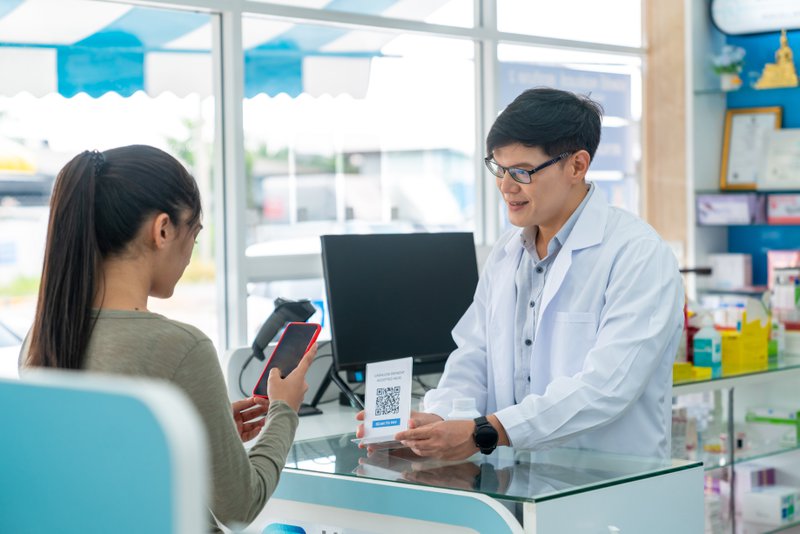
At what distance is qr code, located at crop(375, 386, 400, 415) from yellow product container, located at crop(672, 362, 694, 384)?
1.69 meters

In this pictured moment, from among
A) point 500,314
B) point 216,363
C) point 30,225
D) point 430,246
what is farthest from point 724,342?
point 216,363

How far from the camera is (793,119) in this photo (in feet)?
17.2

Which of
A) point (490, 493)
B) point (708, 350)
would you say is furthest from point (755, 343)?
point (490, 493)

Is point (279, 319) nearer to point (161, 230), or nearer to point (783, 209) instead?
point (161, 230)

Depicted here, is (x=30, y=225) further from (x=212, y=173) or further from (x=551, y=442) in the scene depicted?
(x=551, y=442)

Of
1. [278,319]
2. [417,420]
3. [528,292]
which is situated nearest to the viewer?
[417,420]

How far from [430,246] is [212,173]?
98 centimetres

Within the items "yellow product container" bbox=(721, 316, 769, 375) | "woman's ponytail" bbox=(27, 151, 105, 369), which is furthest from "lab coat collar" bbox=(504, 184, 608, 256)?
"yellow product container" bbox=(721, 316, 769, 375)

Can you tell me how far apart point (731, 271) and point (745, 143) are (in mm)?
652

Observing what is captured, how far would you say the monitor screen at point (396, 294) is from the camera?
10.2 feet

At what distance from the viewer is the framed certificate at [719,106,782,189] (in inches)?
209

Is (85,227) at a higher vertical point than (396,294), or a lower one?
A: higher

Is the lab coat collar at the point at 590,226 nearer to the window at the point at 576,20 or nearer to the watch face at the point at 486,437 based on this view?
the watch face at the point at 486,437

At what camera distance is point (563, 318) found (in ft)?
7.27
